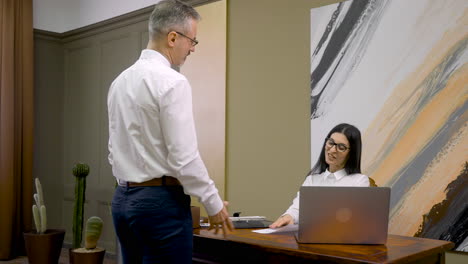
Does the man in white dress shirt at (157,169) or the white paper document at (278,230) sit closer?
the man in white dress shirt at (157,169)

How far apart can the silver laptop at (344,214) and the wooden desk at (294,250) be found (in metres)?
0.04

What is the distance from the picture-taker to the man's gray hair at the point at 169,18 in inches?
75.9

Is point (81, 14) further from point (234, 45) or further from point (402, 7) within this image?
point (402, 7)

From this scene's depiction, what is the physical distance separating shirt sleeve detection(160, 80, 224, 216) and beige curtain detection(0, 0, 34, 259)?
3.95 meters

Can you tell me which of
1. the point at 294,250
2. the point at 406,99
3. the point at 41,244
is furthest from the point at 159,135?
the point at 41,244

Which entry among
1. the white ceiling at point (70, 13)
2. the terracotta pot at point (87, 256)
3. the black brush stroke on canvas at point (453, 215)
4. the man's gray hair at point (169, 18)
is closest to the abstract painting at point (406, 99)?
the black brush stroke on canvas at point (453, 215)

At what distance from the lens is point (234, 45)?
4.10m

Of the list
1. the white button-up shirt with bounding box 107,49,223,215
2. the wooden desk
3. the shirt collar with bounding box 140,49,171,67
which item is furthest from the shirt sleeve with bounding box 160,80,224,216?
the wooden desk

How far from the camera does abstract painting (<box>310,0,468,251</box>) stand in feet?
9.23

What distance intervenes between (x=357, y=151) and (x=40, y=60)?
416cm

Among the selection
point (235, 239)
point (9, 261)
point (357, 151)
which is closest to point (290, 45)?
point (357, 151)

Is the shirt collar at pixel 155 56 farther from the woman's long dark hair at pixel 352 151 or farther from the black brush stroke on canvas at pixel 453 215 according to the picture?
the black brush stroke on canvas at pixel 453 215

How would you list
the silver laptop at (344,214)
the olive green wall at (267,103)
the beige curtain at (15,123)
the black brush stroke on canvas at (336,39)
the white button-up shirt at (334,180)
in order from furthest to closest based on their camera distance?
the beige curtain at (15,123) < the olive green wall at (267,103) < the black brush stroke on canvas at (336,39) < the white button-up shirt at (334,180) < the silver laptop at (344,214)

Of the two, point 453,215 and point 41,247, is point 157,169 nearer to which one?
point 453,215
